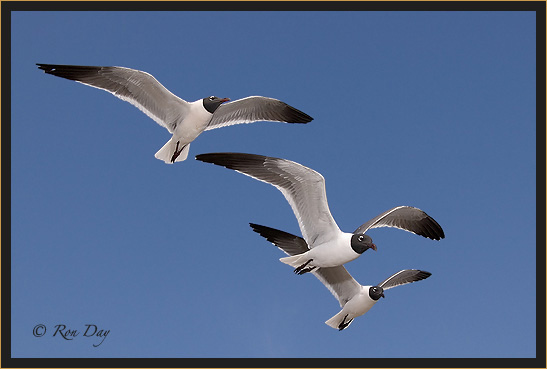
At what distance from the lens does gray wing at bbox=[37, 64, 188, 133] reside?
41.7 ft

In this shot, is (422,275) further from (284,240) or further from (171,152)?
(171,152)

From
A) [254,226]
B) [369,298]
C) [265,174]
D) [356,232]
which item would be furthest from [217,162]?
[369,298]

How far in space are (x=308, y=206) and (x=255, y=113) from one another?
2889 millimetres

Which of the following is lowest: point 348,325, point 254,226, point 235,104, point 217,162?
point 348,325

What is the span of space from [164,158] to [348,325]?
5253 mm

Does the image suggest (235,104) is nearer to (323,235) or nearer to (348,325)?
(323,235)

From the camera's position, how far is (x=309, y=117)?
14.7 meters

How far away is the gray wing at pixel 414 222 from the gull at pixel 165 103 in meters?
3.48

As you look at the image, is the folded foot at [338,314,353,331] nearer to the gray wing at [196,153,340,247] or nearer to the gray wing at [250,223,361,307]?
the gray wing at [250,223,361,307]

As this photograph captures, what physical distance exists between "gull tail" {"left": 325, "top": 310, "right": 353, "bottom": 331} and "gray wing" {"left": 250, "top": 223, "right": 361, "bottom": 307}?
0.73ft

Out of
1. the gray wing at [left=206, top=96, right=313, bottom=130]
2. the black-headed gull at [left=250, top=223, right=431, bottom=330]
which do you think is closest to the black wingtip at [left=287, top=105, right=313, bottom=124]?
the gray wing at [left=206, top=96, right=313, bottom=130]

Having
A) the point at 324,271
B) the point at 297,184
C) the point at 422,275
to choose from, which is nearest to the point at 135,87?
the point at 297,184

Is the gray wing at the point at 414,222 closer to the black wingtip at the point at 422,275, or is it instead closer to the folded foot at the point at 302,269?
the black wingtip at the point at 422,275

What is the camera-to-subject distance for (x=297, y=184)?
41.1 ft
